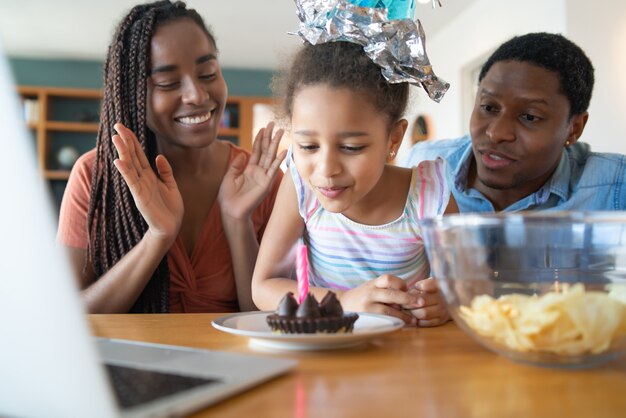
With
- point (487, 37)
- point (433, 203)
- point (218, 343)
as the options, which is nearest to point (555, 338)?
point (218, 343)

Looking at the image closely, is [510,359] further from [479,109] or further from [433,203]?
[479,109]

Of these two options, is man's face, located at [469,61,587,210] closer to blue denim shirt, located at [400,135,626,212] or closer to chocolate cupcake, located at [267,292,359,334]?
blue denim shirt, located at [400,135,626,212]

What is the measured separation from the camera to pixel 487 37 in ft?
15.4

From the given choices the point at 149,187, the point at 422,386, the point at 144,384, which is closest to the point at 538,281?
the point at 422,386

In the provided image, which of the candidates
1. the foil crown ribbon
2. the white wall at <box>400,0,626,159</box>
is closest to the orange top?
the foil crown ribbon

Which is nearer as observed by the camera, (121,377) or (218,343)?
(121,377)

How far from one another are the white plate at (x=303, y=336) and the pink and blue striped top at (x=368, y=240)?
0.47 m

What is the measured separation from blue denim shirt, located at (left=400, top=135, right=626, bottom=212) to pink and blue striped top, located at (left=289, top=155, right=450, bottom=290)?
1.26 ft

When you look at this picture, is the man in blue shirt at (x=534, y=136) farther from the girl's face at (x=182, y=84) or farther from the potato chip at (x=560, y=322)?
the potato chip at (x=560, y=322)

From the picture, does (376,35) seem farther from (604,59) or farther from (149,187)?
(604,59)

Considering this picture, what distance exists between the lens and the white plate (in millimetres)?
713

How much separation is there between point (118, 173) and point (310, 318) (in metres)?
0.87

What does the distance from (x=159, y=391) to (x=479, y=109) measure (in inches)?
56.2

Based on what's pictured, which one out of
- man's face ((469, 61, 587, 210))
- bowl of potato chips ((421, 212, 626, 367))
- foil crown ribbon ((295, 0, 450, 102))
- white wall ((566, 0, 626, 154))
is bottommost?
bowl of potato chips ((421, 212, 626, 367))
